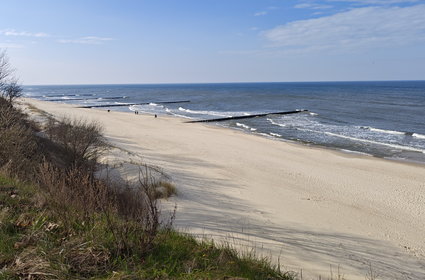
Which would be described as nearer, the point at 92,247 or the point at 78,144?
the point at 92,247

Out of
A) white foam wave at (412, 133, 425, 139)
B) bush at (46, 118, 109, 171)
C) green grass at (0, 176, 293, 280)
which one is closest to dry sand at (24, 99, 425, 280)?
green grass at (0, 176, 293, 280)

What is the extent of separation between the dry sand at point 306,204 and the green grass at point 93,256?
211 centimetres

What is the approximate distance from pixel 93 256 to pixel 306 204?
32.8 feet

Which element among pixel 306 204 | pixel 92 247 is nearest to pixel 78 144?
pixel 306 204

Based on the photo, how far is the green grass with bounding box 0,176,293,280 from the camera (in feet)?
11.8

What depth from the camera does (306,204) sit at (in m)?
12.4

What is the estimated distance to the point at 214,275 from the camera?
384 centimetres

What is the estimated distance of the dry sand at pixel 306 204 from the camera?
7.86 metres

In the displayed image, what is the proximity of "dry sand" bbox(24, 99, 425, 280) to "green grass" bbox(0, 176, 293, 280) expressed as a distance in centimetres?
211

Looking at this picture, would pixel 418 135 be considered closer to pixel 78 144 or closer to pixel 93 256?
pixel 78 144

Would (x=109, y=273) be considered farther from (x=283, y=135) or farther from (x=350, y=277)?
(x=283, y=135)

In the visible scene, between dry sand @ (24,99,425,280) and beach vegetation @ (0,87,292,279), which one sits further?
dry sand @ (24,99,425,280)

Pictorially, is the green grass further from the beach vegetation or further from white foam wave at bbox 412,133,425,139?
white foam wave at bbox 412,133,425,139

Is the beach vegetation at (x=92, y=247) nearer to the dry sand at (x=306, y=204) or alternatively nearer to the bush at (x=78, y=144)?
the dry sand at (x=306, y=204)
